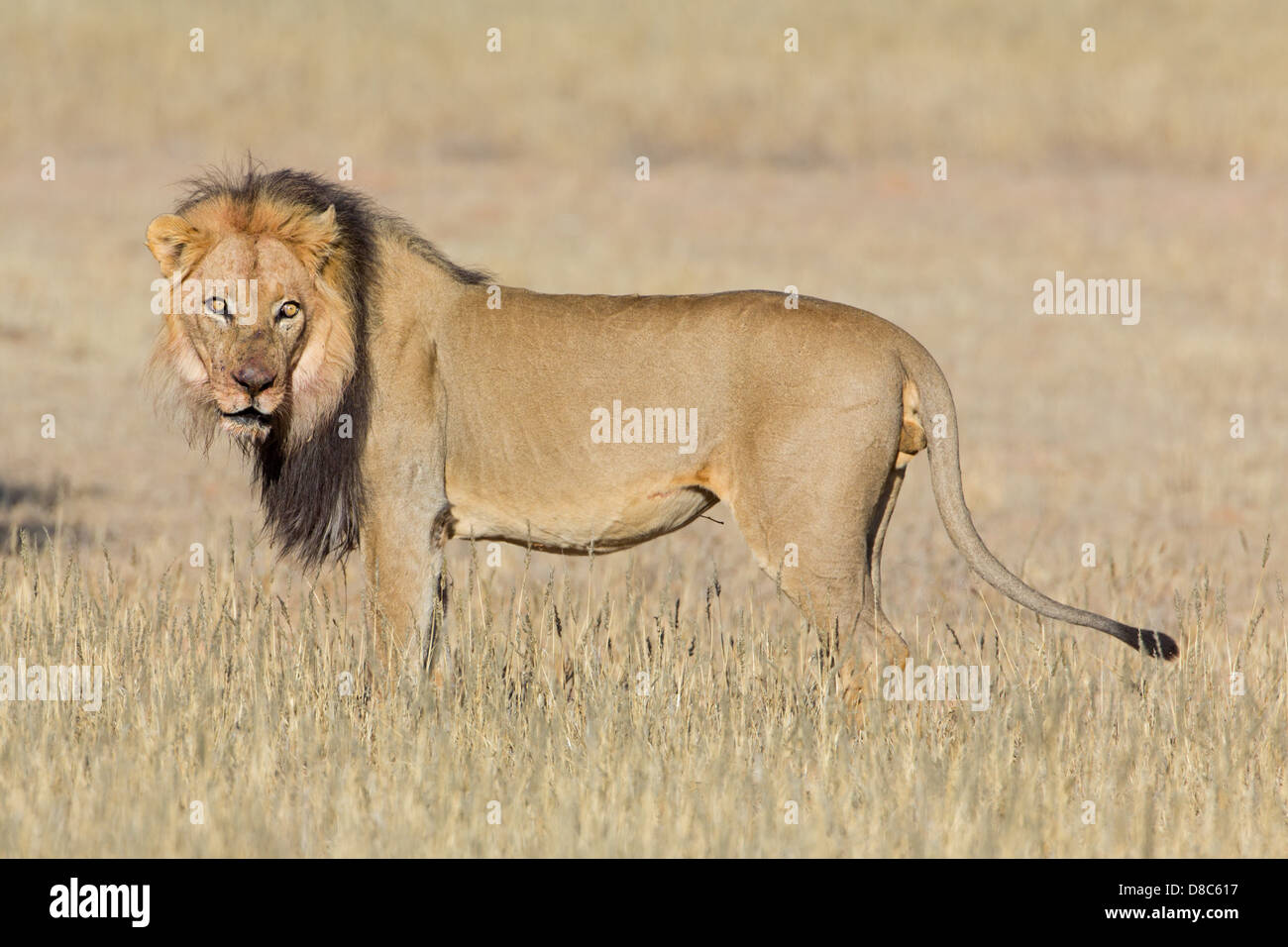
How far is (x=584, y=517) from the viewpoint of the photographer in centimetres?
597

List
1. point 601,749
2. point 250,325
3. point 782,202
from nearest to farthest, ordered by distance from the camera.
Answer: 1. point 601,749
2. point 250,325
3. point 782,202

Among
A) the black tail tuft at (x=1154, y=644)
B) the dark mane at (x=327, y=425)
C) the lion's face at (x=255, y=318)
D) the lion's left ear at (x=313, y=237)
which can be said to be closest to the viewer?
the black tail tuft at (x=1154, y=644)

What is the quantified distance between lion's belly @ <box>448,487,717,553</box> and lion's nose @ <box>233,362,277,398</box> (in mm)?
823

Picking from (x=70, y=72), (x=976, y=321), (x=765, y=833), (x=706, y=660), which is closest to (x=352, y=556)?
(x=706, y=660)

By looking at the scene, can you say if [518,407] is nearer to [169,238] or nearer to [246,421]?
[246,421]

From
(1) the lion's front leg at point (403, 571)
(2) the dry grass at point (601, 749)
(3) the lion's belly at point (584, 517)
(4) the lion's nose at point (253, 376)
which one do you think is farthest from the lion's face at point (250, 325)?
(2) the dry grass at point (601, 749)

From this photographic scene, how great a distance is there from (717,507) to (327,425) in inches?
172

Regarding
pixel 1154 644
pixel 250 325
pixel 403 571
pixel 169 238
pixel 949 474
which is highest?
pixel 169 238

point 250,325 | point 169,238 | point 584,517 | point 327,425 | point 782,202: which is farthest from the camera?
point 782,202

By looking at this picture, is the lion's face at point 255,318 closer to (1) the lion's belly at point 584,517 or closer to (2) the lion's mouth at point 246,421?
(2) the lion's mouth at point 246,421

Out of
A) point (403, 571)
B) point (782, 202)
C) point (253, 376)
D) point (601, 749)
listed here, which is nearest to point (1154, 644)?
point (601, 749)

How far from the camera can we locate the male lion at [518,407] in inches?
223
